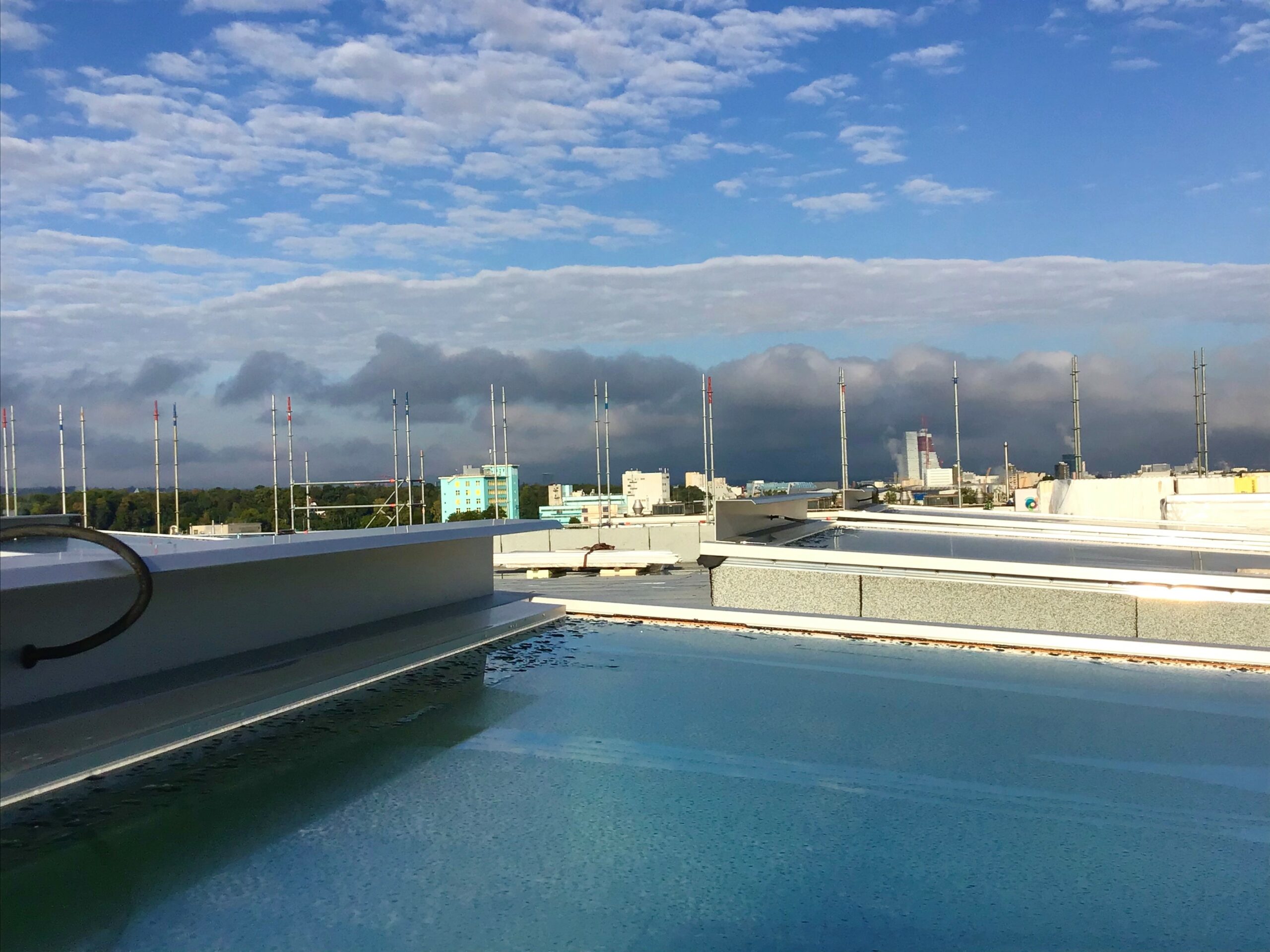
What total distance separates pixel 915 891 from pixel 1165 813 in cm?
129

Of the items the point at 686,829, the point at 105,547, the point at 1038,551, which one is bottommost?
the point at 686,829

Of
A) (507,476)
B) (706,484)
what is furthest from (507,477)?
(706,484)

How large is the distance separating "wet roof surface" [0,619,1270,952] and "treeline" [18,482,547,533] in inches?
496

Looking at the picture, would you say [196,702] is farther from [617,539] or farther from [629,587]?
[617,539]

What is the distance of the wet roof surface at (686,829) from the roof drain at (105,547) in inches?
25.3

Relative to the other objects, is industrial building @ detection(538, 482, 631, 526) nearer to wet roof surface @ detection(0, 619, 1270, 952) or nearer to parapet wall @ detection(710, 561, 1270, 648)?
parapet wall @ detection(710, 561, 1270, 648)

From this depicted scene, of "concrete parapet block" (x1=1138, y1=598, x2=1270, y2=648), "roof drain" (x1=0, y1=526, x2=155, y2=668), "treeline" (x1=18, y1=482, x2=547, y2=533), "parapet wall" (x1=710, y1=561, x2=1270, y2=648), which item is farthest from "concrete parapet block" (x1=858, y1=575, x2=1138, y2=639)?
"treeline" (x1=18, y1=482, x2=547, y2=533)

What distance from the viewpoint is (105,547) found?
416 centimetres

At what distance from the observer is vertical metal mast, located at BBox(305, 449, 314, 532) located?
747 inches

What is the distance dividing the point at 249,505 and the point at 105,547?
57.6 feet

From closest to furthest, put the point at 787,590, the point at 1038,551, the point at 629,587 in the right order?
1. the point at 787,590
2. the point at 1038,551
3. the point at 629,587

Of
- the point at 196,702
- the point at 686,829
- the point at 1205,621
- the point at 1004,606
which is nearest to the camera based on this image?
the point at 686,829

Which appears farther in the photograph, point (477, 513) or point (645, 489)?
point (645, 489)

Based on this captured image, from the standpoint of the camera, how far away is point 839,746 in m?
4.20
